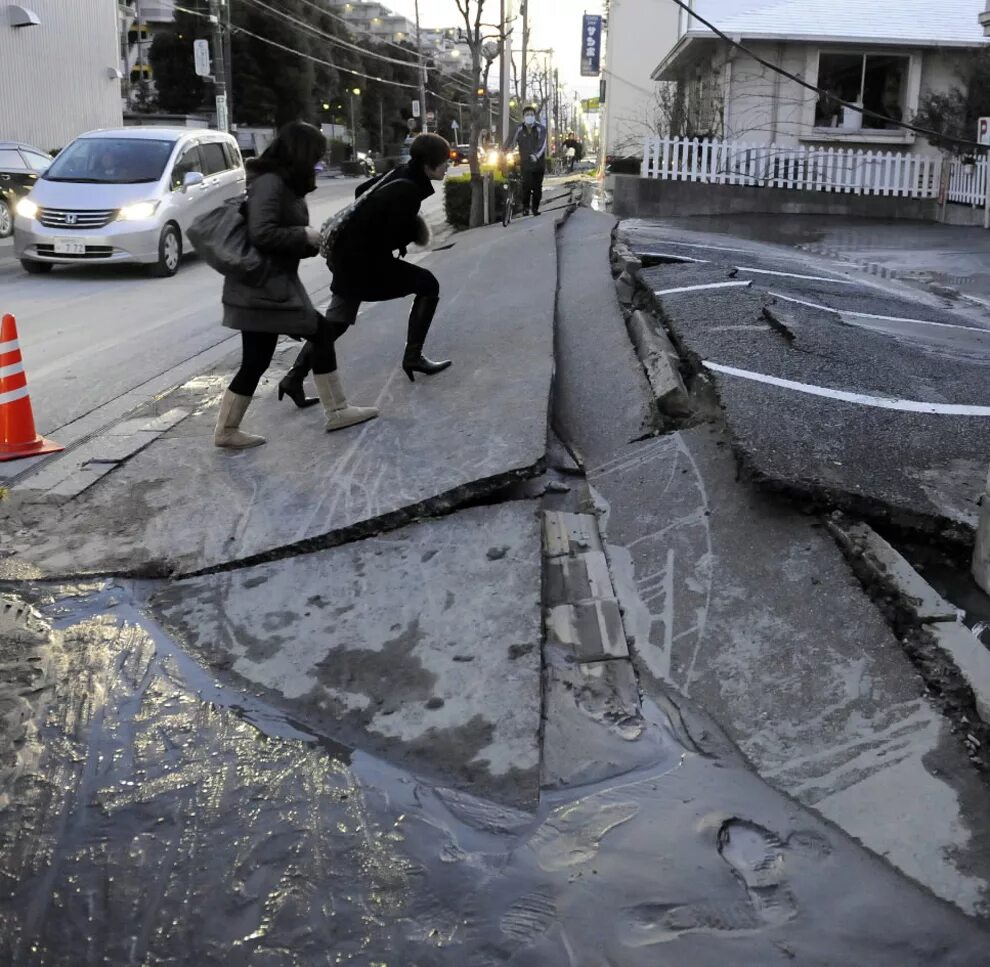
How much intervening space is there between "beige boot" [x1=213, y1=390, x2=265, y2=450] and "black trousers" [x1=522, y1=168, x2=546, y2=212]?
13440mm

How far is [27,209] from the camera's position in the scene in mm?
13336

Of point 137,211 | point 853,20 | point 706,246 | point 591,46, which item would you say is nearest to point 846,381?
point 706,246

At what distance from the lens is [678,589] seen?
13.0 feet

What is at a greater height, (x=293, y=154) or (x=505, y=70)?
(x=505, y=70)

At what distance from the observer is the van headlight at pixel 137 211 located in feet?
43.3

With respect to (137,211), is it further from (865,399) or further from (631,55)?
(631,55)

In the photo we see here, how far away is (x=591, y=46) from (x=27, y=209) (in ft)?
132

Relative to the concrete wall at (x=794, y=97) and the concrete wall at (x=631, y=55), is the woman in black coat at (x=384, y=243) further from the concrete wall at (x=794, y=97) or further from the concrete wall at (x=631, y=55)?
the concrete wall at (x=631, y=55)

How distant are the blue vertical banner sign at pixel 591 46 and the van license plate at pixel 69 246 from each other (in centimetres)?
3842

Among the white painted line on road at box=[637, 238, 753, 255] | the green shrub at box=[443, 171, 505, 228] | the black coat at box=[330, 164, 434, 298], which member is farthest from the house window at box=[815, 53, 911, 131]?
the black coat at box=[330, 164, 434, 298]

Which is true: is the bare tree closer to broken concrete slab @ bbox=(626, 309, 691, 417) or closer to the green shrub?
the green shrub

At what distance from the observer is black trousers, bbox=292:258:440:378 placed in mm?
5941

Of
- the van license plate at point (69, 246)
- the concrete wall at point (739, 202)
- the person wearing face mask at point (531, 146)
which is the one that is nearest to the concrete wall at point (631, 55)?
the concrete wall at point (739, 202)

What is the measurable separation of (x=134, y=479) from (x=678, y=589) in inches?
113
